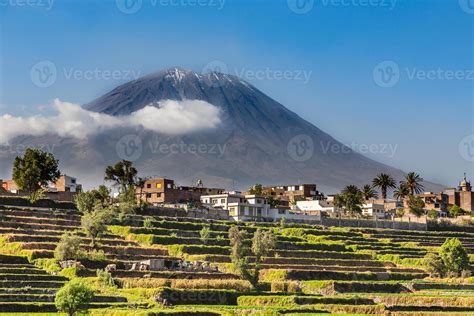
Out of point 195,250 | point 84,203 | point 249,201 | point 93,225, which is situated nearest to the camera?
point 93,225

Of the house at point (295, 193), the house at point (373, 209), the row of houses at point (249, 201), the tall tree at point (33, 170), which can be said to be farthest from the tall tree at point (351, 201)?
the tall tree at point (33, 170)

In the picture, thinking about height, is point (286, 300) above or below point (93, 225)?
below

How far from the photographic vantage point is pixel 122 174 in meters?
101

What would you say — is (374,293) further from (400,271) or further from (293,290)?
(400,271)

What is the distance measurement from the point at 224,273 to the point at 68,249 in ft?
36.1

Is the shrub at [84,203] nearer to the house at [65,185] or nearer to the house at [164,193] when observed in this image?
the house at [164,193]

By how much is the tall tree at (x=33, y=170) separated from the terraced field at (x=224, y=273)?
29.8 feet

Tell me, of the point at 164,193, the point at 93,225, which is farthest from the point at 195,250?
the point at 164,193

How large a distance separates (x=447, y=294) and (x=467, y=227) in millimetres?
58894

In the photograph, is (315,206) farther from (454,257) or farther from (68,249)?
(68,249)

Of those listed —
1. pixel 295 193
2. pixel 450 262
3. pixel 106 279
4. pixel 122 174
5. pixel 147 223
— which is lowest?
pixel 106 279

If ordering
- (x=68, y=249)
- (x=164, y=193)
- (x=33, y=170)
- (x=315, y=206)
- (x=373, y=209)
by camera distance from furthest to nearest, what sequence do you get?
(x=373, y=209) → (x=315, y=206) → (x=164, y=193) → (x=33, y=170) → (x=68, y=249)

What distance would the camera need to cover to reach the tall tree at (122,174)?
331 ft

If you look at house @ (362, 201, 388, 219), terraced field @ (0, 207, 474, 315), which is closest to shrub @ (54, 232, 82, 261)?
terraced field @ (0, 207, 474, 315)
